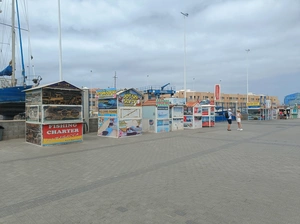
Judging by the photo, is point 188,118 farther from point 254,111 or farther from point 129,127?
point 254,111

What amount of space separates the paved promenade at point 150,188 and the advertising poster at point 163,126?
7362 millimetres

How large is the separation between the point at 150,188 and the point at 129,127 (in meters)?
8.74

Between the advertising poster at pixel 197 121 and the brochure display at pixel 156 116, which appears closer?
the brochure display at pixel 156 116

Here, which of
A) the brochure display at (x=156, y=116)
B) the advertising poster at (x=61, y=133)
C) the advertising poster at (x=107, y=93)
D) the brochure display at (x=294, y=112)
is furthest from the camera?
the brochure display at (x=294, y=112)

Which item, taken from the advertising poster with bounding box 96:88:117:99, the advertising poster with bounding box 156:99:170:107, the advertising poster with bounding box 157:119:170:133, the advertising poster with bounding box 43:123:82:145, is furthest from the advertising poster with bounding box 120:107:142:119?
the advertising poster with bounding box 43:123:82:145

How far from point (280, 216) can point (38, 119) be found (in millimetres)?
9800

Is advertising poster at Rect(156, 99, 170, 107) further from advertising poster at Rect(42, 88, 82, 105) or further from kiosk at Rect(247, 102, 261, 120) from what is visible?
kiosk at Rect(247, 102, 261, 120)

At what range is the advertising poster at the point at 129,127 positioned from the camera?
42.8ft

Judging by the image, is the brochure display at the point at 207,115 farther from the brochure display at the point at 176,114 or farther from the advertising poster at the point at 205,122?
the brochure display at the point at 176,114

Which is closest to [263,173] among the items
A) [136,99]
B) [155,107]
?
[136,99]

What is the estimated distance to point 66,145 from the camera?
10.4 m

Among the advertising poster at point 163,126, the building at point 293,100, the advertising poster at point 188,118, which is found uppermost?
the building at point 293,100

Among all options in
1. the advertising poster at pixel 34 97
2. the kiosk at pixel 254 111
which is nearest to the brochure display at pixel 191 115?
the advertising poster at pixel 34 97

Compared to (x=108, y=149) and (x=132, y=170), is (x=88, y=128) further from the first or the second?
(x=132, y=170)
